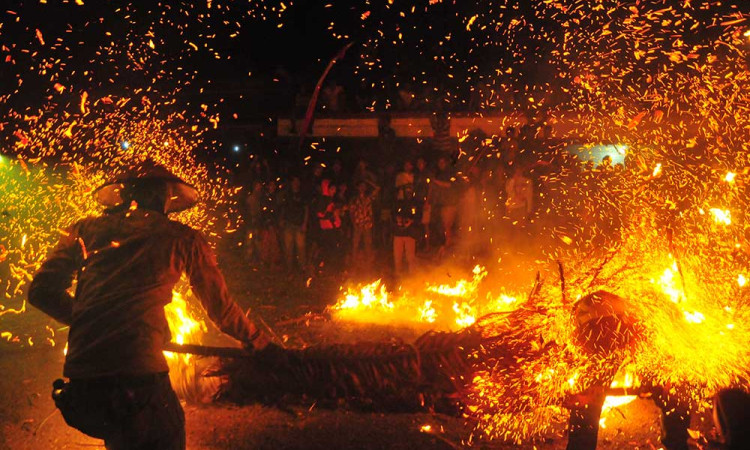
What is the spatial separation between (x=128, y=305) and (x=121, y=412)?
525 mm

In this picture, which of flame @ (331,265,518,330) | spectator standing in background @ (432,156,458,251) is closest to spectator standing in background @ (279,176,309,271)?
flame @ (331,265,518,330)

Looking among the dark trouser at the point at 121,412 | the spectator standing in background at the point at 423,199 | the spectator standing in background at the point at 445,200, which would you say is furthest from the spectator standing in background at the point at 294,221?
the dark trouser at the point at 121,412

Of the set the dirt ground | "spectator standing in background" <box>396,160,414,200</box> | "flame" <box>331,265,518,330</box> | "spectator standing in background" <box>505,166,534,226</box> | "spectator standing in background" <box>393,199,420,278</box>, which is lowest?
the dirt ground

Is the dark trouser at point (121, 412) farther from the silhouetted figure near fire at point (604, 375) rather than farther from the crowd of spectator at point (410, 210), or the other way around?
the crowd of spectator at point (410, 210)

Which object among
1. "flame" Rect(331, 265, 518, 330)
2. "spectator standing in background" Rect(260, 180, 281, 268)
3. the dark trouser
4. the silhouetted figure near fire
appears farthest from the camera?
"spectator standing in background" Rect(260, 180, 281, 268)

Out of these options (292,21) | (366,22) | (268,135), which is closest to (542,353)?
(268,135)

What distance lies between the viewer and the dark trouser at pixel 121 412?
7.88 feet

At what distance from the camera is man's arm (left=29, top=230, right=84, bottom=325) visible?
281 cm

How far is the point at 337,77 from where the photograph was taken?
50.3 ft

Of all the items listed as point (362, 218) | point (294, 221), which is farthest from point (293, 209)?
point (362, 218)

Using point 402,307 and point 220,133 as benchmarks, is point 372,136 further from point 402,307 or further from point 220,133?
point 402,307

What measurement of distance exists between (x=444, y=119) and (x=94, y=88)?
11.6m

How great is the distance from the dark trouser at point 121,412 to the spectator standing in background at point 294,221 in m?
7.18

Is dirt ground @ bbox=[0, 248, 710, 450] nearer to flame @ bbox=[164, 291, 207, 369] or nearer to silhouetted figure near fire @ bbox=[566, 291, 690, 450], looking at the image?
silhouetted figure near fire @ bbox=[566, 291, 690, 450]
